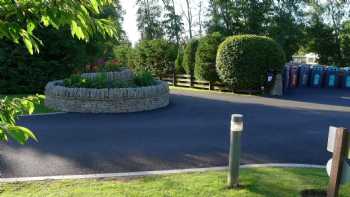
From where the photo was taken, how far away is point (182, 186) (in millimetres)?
5133

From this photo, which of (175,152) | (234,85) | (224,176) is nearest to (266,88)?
(234,85)

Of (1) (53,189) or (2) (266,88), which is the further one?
(2) (266,88)

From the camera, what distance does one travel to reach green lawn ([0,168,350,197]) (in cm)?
486

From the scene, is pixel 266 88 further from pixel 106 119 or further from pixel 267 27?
pixel 267 27

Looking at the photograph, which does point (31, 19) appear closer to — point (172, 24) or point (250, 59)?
point (250, 59)

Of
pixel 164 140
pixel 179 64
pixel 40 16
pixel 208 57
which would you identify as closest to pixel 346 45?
pixel 179 64

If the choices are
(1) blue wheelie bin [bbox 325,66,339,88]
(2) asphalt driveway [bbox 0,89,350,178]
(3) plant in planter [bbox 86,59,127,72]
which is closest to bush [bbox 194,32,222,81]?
(3) plant in planter [bbox 86,59,127,72]

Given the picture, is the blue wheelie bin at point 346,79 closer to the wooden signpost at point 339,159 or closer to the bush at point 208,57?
the bush at point 208,57

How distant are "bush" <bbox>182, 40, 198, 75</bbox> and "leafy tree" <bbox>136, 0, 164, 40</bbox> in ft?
39.6

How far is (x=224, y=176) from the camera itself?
5574mm

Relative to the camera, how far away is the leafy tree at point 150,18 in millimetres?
32594

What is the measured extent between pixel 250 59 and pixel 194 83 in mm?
4426

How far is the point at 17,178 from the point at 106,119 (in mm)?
4971

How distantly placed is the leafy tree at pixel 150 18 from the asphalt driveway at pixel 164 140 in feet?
66.8
